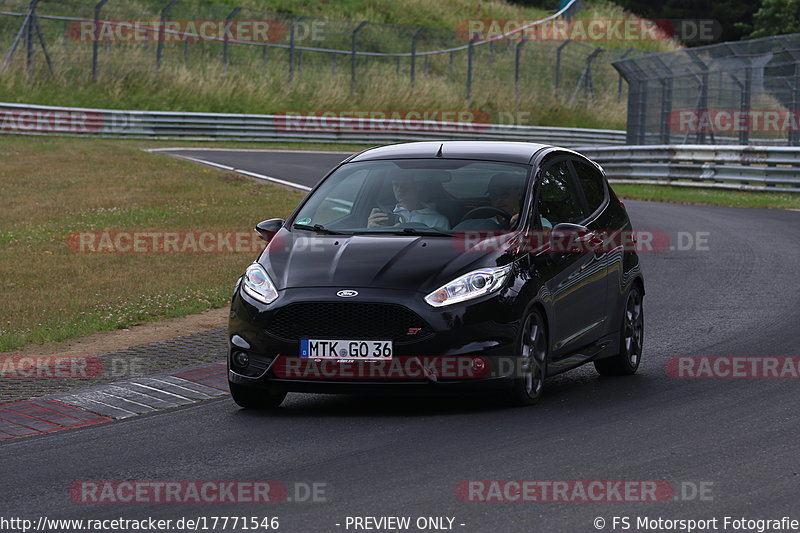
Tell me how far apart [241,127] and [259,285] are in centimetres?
3344

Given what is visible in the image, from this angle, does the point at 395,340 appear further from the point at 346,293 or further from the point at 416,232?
the point at 416,232

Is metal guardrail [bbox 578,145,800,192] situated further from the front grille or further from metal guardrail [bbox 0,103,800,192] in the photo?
the front grille

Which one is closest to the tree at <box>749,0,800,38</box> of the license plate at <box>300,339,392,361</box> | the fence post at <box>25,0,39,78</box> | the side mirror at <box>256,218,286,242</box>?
the fence post at <box>25,0,39,78</box>

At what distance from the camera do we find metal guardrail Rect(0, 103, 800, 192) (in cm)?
2847

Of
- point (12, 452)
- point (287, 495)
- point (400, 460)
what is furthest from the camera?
point (12, 452)

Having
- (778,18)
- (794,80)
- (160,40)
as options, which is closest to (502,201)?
(794,80)

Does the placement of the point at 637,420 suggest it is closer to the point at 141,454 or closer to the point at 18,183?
the point at 141,454

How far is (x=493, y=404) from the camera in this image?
866 cm

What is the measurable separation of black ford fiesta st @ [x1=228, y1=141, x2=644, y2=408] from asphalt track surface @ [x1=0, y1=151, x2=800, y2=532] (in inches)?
11.8

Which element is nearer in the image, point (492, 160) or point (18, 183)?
point (492, 160)

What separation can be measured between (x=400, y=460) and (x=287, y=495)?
872 mm

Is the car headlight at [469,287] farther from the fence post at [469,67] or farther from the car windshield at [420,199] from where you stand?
the fence post at [469,67]

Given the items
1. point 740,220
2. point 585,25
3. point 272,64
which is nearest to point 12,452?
point 740,220

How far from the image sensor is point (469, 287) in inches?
323
